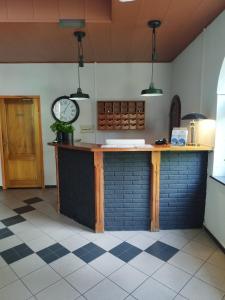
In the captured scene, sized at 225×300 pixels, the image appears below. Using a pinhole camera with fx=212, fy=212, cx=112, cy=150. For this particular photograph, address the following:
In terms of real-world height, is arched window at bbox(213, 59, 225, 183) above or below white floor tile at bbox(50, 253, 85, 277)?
above

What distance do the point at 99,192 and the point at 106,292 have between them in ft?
3.67

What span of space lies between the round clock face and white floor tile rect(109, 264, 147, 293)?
3.10m

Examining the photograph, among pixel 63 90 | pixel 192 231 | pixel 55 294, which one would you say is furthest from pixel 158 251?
pixel 63 90

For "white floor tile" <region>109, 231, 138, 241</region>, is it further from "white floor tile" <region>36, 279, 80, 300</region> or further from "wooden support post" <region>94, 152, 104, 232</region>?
"white floor tile" <region>36, 279, 80, 300</region>

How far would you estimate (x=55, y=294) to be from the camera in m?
1.80

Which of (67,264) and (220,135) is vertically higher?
(220,135)

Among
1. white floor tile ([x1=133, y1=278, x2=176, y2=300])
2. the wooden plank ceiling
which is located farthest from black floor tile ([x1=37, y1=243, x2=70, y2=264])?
the wooden plank ceiling

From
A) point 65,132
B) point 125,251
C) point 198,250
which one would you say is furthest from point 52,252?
point 198,250

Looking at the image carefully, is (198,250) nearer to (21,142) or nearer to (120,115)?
(120,115)

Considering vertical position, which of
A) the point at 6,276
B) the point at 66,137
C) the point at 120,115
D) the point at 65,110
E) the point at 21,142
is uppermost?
the point at 65,110

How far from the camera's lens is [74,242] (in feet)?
8.41

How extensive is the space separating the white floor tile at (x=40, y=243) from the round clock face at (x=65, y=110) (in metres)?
2.45

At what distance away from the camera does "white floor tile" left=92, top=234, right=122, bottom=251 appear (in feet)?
8.10

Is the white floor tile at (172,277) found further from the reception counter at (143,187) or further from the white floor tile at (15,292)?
the white floor tile at (15,292)
